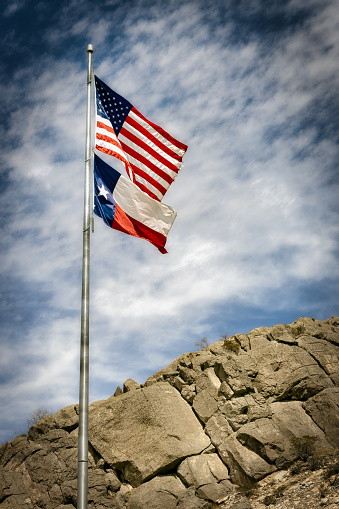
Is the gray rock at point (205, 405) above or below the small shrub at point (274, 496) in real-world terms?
above

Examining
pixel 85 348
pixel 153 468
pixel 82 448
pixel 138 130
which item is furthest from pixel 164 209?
pixel 153 468

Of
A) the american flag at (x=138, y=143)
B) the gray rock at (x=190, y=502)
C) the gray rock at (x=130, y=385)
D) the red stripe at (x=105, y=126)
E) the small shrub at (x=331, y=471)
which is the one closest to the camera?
the red stripe at (x=105, y=126)

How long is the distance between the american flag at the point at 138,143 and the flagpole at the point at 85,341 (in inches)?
21.4

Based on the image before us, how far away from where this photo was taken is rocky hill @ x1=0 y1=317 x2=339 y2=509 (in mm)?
14359

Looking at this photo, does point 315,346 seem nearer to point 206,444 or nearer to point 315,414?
point 315,414

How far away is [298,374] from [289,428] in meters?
2.54

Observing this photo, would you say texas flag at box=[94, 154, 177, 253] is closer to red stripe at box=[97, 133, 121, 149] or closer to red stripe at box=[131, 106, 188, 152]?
red stripe at box=[97, 133, 121, 149]

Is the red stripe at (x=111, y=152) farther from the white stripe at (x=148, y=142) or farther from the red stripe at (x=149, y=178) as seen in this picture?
the white stripe at (x=148, y=142)

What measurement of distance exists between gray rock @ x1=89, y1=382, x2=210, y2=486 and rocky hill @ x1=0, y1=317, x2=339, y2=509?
4cm

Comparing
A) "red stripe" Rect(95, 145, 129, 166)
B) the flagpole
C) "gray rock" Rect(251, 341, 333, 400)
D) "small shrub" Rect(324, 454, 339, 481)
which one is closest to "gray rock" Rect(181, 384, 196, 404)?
"gray rock" Rect(251, 341, 333, 400)

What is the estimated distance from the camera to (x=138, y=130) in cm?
1168

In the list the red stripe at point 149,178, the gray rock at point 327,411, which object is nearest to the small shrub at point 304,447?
the gray rock at point 327,411

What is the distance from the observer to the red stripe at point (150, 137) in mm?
11562

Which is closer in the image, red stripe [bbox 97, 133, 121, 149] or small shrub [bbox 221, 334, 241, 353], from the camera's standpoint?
red stripe [bbox 97, 133, 121, 149]
